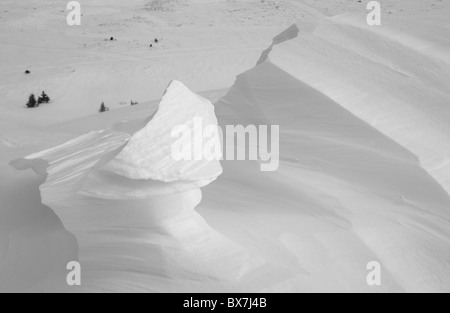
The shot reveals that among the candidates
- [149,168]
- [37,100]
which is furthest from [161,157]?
[37,100]

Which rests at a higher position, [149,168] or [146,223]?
[149,168]

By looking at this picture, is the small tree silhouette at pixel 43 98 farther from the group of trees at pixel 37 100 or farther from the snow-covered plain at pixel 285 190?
the snow-covered plain at pixel 285 190

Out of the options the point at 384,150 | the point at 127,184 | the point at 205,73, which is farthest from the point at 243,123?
the point at 205,73

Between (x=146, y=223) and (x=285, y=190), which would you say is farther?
(x=285, y=190)

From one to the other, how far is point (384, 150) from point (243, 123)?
3.23ft

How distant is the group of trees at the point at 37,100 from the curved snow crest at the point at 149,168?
12.9 feet

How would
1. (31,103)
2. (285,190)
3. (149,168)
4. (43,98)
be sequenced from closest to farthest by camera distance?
(149,168) < (285,190) < (31,103) < (43,98)

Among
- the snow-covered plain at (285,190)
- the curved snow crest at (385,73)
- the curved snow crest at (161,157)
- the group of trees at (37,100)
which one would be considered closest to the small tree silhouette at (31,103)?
the group of trees at (37,100)

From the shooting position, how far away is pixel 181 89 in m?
3.21

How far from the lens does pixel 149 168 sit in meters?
2.57

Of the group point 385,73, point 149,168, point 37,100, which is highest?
point 385,73

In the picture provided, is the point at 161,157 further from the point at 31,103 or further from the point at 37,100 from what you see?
the point at 37,100

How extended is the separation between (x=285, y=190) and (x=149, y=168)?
0.94m
